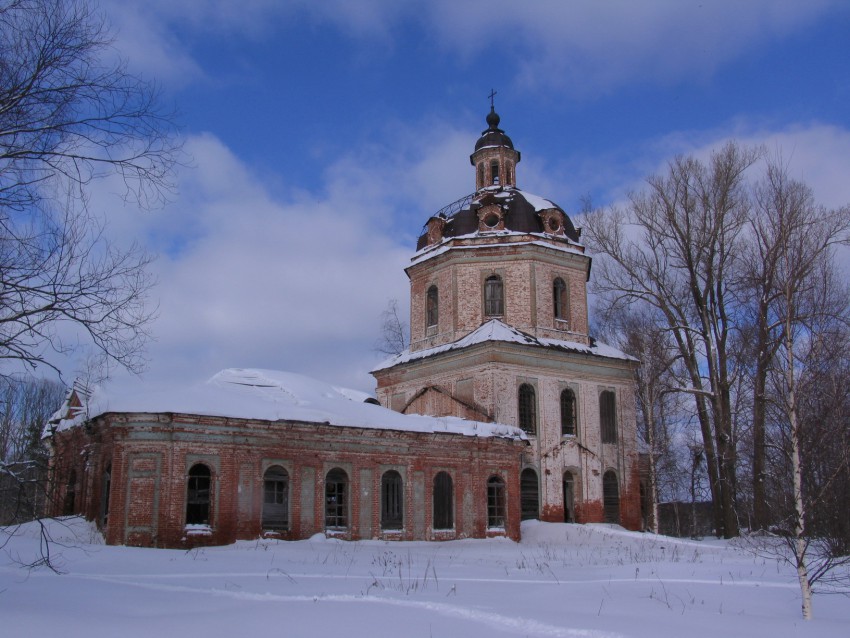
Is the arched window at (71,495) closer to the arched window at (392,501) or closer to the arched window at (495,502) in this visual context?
the arched window at (392,501)

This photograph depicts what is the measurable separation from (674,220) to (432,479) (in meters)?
14.0

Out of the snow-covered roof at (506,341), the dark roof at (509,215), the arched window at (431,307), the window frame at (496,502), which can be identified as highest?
the dark roof at (509,215)

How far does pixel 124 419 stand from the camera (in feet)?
66.3

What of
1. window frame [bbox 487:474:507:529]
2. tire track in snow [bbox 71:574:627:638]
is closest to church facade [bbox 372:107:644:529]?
window frame [bbox 487:474:507:529]

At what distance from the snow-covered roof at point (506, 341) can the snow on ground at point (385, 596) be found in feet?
34.8

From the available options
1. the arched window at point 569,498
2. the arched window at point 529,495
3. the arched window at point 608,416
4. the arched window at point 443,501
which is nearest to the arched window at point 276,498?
the arched window at point 443,501

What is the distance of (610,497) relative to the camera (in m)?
30.5

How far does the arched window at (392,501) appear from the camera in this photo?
932 inches

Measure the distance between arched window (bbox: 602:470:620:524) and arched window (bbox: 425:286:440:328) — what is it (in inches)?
350

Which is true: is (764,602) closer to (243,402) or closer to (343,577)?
(343,577)

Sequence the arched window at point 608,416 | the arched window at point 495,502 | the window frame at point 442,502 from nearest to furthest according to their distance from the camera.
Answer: the window frame at point 442,502 → the arched window at point 495,502 → the arched window at point 608,416

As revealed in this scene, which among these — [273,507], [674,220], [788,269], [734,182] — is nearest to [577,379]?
[674,220]

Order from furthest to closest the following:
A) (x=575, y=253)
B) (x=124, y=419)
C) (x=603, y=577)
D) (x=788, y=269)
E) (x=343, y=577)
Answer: (x=575, y=253) < (x=124, y=419) < (x=603, y=577) < (x=343, y=577) < (x=788, y=269)

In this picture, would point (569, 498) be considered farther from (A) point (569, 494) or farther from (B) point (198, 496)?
(B) point (198, 496)
